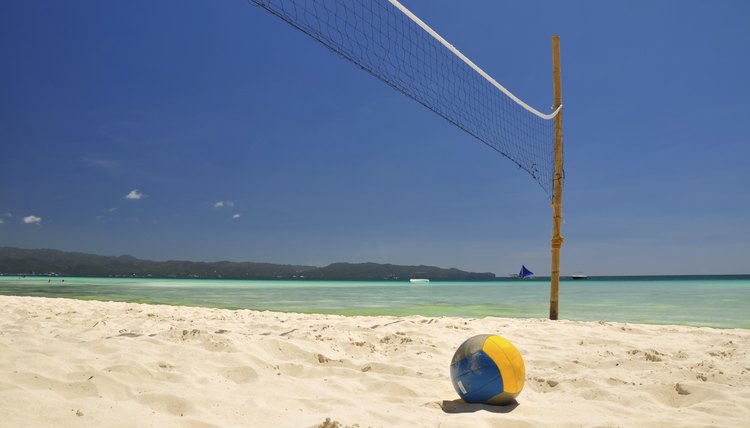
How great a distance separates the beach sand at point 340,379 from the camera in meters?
2.74

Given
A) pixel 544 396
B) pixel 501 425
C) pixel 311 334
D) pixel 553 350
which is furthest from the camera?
pixel 311 334

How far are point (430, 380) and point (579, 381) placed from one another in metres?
1.23

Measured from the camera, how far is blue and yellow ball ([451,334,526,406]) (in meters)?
3.07

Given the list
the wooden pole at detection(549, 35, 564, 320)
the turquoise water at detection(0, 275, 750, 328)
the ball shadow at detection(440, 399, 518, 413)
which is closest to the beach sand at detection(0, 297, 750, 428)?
the ball shadow at detection(440, 399, 518, 413)

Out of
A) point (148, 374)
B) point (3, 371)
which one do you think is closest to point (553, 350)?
point (148, 374)

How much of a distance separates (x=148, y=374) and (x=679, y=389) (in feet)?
13.5

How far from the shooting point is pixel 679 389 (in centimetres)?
343

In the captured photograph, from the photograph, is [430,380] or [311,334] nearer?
[430,380]

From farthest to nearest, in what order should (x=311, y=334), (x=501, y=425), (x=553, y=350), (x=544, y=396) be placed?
(x=311, y=334), (x=553, y=350), (x=544, y=396), (x=501, y=425)

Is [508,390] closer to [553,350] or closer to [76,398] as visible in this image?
[553,350]

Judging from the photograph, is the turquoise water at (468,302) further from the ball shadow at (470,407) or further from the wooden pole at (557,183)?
the ball shadow at (470,407)

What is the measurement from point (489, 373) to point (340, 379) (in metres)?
1.28

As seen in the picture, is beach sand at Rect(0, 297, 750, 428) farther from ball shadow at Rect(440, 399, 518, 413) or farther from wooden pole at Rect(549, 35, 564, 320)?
wooden pole at Rect(549, 35, 564, 320)

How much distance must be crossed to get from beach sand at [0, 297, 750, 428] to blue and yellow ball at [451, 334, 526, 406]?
9 cm
